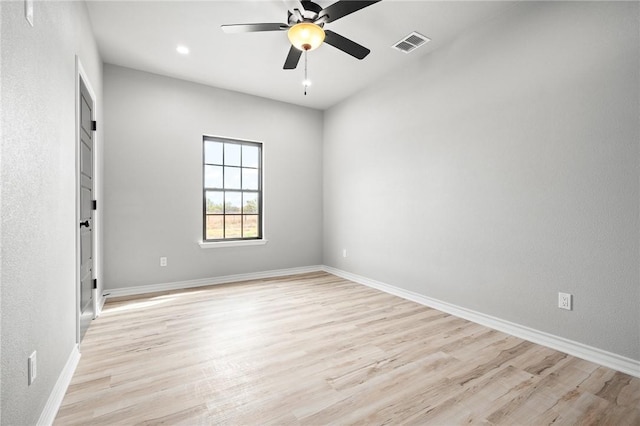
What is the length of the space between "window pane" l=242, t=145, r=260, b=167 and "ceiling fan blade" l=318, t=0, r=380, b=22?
9.04 ft

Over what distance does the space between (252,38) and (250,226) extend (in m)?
2.69

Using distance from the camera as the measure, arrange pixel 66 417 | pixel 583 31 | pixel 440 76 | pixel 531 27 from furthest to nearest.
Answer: pixel 440 76 < pixel 531 27 < pixel 583 31 < pixel 66 417

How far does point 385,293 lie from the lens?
3965 mm

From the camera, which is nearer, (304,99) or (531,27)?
(531,27)

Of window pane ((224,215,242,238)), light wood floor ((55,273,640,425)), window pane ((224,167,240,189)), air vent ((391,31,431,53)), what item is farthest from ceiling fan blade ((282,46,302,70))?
light wood floor ((55,273,640,425))

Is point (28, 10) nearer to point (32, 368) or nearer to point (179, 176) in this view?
point (32, 368)

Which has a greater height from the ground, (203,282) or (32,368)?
(32,368)

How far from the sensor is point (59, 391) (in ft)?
5.63

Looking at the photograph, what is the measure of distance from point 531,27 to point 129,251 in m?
4.96

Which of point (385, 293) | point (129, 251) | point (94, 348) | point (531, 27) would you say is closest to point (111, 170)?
point (129, 251)

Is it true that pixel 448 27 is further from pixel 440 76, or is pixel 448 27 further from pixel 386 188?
pixel 386 188

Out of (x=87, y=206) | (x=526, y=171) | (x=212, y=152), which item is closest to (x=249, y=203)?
(x=212, y=152)

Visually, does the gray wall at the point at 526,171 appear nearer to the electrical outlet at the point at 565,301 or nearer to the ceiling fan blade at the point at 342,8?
the electrical outlet at the point at 565,301

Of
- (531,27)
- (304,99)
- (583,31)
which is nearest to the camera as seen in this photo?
(583,31)
